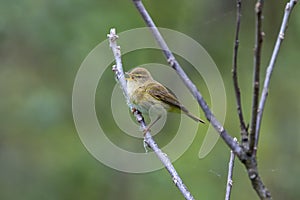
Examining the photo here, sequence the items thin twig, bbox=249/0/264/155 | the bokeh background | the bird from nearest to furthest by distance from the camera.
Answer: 1. thin twig, bbox=249/0/264/155
2. the bird
3. the bokeh background

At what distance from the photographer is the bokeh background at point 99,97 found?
17.8 ft

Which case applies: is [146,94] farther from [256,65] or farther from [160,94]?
[256,65]

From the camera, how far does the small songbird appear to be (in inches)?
107

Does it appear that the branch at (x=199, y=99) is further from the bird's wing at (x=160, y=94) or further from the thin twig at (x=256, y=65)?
the bird's wing at (x=160, y=94)

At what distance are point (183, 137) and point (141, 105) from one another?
2.08 metres

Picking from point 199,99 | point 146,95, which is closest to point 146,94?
point 146,95

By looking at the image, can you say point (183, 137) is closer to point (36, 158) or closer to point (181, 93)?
point (181, 93)

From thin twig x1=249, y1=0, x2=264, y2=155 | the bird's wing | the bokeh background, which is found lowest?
thin twig x1=249, y1=0, x2=264, y2=155

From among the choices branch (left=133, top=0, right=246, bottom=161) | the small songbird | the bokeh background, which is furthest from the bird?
the bokeh background

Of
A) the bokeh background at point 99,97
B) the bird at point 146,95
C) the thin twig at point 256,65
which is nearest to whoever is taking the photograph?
the thin twig at point 256,65

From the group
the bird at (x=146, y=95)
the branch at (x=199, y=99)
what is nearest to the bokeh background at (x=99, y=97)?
the bird at (x=146, y=95)

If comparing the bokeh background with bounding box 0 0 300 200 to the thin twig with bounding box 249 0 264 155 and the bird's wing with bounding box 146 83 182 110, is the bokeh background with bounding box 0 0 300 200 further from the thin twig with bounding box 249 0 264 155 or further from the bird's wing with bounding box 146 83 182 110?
the thin twig with bounding box 249 0 264 155

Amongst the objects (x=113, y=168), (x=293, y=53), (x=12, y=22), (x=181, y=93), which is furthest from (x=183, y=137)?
(x=12, y=22)

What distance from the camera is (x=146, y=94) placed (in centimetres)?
278
